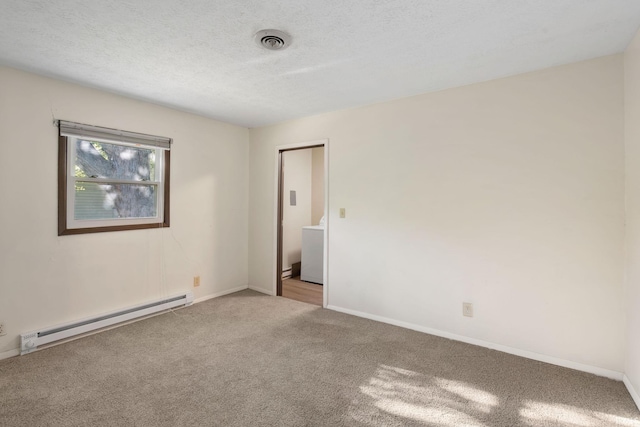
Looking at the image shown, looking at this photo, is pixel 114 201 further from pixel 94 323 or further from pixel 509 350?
pixel 509 350

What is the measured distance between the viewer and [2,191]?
2.50 meters

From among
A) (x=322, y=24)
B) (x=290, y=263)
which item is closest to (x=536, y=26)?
(x=322, y=24)

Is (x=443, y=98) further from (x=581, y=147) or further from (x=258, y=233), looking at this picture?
(x=258, y=233)

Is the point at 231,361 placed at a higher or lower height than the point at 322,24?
lower

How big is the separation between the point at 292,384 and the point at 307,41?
2351mm

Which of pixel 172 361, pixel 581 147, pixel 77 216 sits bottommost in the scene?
pixel 172 361

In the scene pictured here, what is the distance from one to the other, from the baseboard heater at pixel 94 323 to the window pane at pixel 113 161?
138 centimetres

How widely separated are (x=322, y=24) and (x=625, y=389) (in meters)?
3.13

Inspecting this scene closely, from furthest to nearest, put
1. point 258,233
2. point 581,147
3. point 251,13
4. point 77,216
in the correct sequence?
1. point 258,233
2. point 77,216
3. point 581,147
4. point 251,13

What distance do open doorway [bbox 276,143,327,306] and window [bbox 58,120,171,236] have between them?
4.91 ft

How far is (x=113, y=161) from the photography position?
3.20 meters

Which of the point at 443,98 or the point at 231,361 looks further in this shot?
the point at 443,98

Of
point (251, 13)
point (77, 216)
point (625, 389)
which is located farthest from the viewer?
point (77, 216)

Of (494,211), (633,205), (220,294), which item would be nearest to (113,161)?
(220,294)
